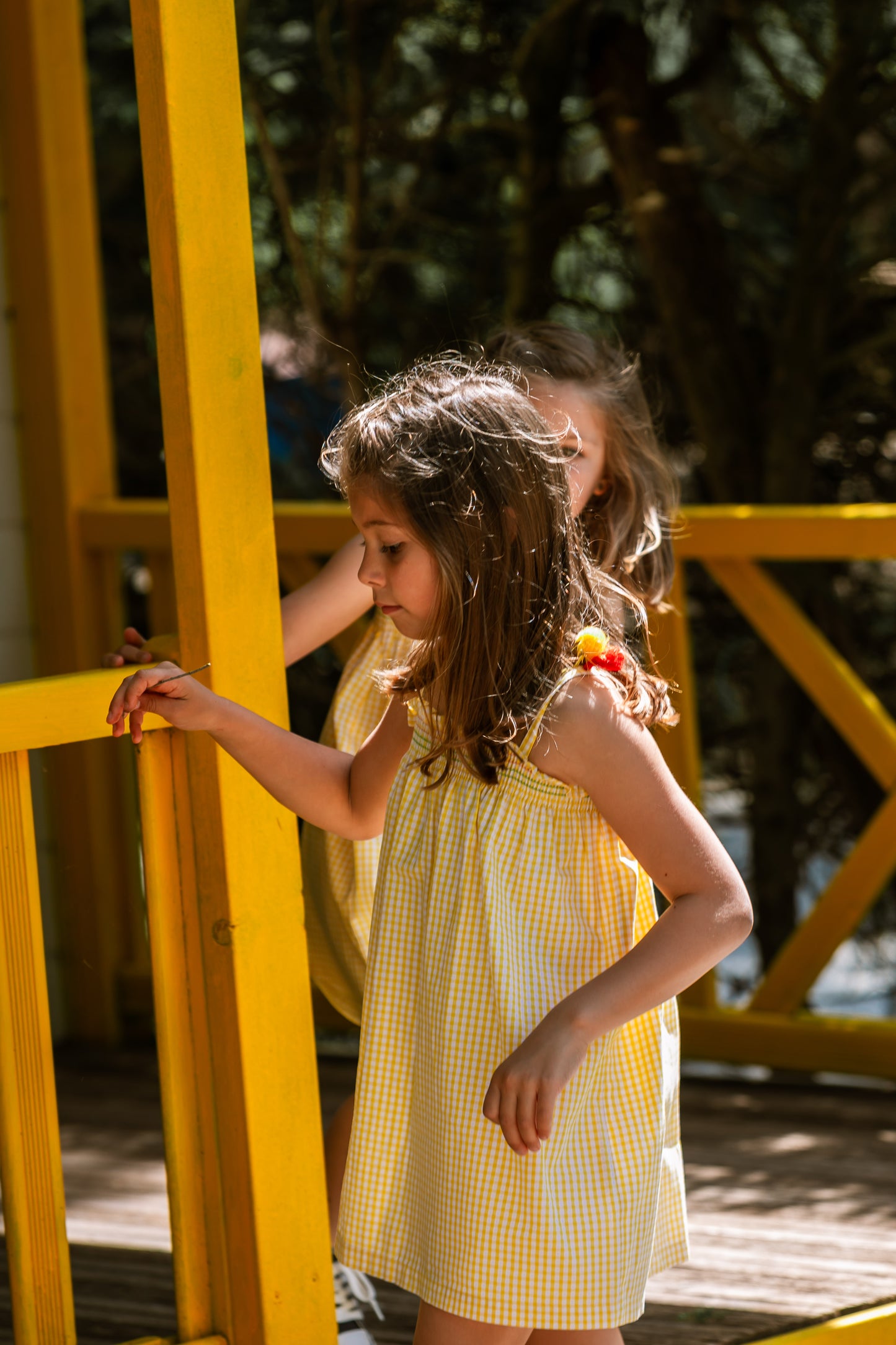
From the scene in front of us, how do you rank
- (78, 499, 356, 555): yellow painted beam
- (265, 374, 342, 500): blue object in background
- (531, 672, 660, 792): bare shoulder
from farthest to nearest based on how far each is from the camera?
(265, 374, 342, 500): blue object in background, (78, 499, 356, 555): yellow painted beam, (531, 672, 660, 792): bare shoulder

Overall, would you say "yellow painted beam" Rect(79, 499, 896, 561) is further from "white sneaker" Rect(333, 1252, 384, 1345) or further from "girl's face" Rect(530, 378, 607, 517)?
"white sneaker" Rect(333, 1252, 384, 1345)

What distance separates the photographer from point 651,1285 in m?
2.29

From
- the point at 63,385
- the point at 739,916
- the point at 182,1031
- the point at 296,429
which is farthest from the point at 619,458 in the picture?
the point at 296,429

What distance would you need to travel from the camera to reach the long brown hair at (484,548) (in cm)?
148

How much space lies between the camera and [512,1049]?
150 centimetres

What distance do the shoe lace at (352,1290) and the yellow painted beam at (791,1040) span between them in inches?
43.2

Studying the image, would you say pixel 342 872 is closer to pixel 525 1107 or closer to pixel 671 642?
pixel 525 1107

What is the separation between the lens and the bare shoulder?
1.46m

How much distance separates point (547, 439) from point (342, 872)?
732mm

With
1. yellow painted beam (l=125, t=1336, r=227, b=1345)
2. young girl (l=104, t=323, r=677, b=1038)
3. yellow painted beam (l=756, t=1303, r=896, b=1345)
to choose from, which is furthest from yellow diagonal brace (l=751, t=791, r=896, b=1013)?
yellow painted beam (l=125, t=1336, r=227, b=1345)

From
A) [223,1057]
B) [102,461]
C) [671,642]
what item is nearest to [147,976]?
[102,461]

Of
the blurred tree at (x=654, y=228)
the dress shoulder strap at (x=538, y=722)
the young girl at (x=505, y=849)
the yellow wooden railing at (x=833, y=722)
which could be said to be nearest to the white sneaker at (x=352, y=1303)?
the young girl at (x=505, y=849)

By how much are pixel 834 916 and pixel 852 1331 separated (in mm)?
1322

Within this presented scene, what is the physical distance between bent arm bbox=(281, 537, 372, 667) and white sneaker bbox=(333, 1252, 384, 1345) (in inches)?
31.4
